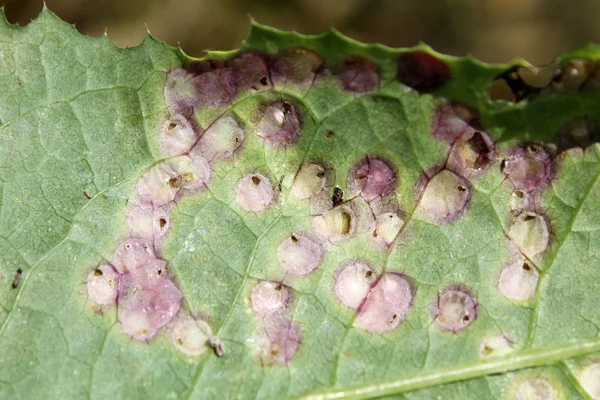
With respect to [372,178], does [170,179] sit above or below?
below

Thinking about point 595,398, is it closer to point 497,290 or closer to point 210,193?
point 497,290

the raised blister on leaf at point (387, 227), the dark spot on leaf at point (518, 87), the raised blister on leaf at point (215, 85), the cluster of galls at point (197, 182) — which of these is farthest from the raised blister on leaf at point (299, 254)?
the dark spot on leaf at point (518, 87)

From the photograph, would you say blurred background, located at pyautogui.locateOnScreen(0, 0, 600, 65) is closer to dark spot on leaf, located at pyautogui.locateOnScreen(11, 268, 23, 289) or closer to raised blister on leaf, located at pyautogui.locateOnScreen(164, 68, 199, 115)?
raised blister on leaf, located at pyautogui.locateOnScreen(164, 68, 199, 115)

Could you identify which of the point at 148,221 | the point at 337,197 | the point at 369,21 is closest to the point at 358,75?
the point at 337,197

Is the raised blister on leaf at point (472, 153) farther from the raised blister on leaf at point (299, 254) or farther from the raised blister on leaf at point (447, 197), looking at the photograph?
the raised blister on leaf at point (299, 254)

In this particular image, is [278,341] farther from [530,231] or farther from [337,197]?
[530,231]

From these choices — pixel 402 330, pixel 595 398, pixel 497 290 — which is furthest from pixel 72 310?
pixel 595 398
